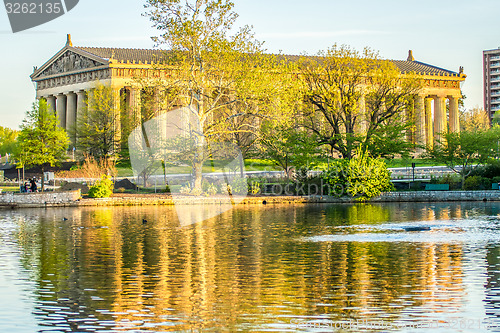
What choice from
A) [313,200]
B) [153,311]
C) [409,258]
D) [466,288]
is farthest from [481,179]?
[153,311]

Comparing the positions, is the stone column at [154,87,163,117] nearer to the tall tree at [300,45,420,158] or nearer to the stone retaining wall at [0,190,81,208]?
the stone retaining wall at [0,190,81,208]

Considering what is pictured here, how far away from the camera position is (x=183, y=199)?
4838cm

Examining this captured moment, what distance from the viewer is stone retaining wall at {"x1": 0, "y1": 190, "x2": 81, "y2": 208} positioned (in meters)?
46.5

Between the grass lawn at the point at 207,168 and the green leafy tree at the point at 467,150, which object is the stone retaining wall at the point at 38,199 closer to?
the grass lawn at the point at 207,168

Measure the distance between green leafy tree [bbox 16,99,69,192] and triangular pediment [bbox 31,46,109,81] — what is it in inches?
1013

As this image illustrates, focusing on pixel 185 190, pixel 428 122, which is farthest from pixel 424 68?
pixel 185 190

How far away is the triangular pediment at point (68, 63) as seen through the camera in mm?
91062

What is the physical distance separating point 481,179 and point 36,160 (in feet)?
→ 125

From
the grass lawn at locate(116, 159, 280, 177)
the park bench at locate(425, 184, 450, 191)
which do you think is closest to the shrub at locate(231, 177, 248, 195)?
the park bench at locate(425, 184, 450, 191)

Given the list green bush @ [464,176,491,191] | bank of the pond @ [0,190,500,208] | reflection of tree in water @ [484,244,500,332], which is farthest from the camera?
green bush @ [464,176,491,191]

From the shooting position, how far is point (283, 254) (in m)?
Result: 21.0

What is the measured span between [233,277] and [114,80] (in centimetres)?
7327

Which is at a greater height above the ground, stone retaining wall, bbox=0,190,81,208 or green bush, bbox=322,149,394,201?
green bush, bbox=322,149,394,201

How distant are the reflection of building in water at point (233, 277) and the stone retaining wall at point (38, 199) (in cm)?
1934
